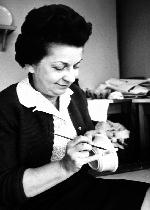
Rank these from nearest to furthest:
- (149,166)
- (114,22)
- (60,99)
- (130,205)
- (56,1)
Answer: (130,205) → (60,99) → (149,166) → (56,1) → (114,22)

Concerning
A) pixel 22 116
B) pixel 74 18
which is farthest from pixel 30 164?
pixel 74 18

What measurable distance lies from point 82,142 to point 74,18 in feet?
1.75

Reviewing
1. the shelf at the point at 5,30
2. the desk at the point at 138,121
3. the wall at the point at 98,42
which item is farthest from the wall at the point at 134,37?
the shelf at the point at 5,30

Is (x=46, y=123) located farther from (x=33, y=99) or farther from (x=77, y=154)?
(x=77, y=154)

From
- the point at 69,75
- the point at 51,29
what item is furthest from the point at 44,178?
the point at 51,29

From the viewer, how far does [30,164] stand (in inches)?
54.4

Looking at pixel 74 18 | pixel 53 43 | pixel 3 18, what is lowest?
pixel 53 43

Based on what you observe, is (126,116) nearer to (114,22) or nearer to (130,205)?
(114,22)

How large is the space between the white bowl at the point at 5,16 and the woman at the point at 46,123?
2.34m

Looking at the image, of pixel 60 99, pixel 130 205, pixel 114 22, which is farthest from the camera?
pixel 114 22

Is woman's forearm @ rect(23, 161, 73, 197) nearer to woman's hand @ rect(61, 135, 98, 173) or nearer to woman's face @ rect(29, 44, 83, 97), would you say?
woman's hand @ rect(61, 135, 98, 173)

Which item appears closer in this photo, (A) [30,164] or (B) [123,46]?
(A) [30,164]

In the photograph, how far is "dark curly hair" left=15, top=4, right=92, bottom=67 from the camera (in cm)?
129

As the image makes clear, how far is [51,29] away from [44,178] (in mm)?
592
